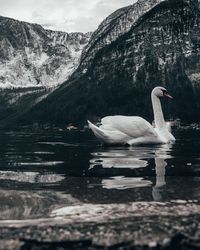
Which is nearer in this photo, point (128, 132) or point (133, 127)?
point (133, 127)

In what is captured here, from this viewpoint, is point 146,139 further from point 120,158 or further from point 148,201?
point 148,201

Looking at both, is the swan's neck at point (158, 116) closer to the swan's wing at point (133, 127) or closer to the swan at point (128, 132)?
the swan at point (128, 132)

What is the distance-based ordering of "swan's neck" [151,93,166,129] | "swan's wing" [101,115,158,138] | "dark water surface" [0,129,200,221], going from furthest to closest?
1. "swan's neck" [151,93,166,129]
2. "swan's wing" [101,115,158,138]
3. "dark water surface" [0,129,200,221]

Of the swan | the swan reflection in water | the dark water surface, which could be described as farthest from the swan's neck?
the dark water surface

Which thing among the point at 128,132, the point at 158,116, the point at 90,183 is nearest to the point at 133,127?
the point at 128,132

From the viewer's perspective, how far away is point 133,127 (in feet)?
94.3

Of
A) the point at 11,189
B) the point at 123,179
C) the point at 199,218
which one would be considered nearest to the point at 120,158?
the point at 123,179

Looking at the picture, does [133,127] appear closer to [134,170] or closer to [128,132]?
[128,132]

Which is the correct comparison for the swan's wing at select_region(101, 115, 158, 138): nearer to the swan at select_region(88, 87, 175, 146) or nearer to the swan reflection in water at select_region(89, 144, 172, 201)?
the swan at select_region(88, 87, 175, 146)

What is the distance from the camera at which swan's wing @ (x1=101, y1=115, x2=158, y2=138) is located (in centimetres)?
2867

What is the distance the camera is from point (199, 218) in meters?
8.16

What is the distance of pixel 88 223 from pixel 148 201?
2220 mm

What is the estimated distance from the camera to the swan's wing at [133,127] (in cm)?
2867

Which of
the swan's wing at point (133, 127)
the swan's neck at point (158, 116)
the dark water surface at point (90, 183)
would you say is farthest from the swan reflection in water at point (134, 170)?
the swan's neck at point (158, 116)
